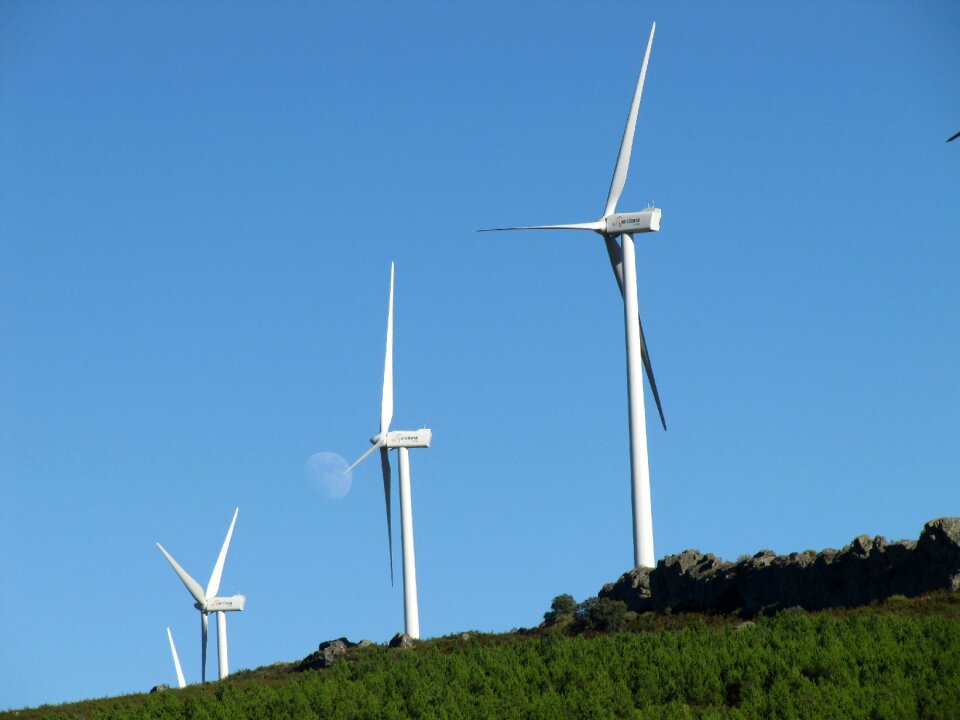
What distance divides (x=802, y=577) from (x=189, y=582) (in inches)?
2797

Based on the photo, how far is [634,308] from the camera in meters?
92.9

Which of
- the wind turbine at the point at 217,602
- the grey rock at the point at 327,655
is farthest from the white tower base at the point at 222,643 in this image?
the grey rock at the point at 327,655

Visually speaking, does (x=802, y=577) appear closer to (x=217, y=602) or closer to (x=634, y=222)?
(x=634, y=222)

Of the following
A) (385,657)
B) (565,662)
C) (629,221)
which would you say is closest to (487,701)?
(565,662)

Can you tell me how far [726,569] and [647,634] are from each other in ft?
28.6

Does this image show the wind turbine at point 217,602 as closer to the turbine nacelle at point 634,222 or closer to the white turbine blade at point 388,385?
the white turbine blade at point 388,385

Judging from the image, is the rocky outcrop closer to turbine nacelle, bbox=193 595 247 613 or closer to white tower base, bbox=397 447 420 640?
white tower base, bbox=397 447 420 640

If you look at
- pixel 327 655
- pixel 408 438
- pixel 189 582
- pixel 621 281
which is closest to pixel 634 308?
pixel 621 281

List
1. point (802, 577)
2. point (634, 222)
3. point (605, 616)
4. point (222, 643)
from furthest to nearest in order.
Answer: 1. point (222, 643)
2. point (634, 222)
3. point (605, 616)
4. point (802, 577)

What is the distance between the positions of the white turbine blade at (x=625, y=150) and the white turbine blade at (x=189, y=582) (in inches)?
2000

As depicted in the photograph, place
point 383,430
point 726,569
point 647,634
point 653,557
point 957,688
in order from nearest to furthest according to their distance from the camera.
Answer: point 957,688 < point 647,634 < point 726,569 < point 653,557 < point 383,430

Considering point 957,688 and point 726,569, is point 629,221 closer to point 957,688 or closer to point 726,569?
point 726,569

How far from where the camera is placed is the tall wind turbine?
8881cm

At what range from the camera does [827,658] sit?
65438mm
